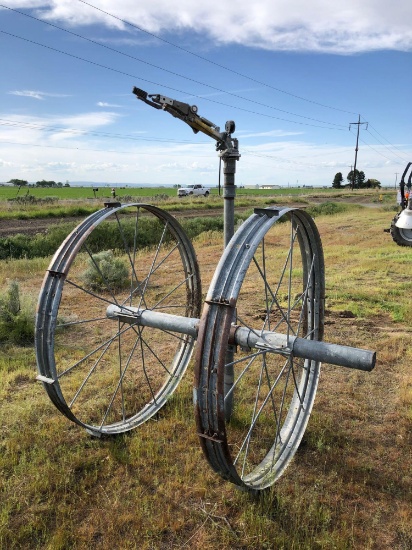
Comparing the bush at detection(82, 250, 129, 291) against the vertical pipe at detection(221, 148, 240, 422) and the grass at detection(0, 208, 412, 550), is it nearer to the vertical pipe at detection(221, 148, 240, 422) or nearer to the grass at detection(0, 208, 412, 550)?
the grass at detection(0, 208, 412, 550)

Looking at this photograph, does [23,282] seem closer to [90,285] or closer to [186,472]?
[90,285]

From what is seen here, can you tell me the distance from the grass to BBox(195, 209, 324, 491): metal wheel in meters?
0.22

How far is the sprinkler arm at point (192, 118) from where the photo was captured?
320 centimetres

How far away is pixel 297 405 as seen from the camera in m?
4.00

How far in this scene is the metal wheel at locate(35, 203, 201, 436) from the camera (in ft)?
10.4

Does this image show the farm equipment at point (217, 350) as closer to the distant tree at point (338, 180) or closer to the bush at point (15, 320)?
the bush at point (15, 320)

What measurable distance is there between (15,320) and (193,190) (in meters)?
42.7

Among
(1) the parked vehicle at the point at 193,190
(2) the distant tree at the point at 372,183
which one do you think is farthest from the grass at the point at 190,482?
(2) the distant tree at the point at 372,183

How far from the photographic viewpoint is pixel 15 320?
639 cm

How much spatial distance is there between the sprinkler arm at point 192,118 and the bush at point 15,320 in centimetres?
412

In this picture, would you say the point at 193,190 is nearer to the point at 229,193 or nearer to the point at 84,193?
the point at 84,193

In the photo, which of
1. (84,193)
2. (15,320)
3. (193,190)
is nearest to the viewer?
(15,320)

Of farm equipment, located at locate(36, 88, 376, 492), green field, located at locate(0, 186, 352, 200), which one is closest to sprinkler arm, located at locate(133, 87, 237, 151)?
farm equipment, located at locate(36, 88, 376, 492)

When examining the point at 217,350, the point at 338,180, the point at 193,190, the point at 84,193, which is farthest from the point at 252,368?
the point at 338,180
